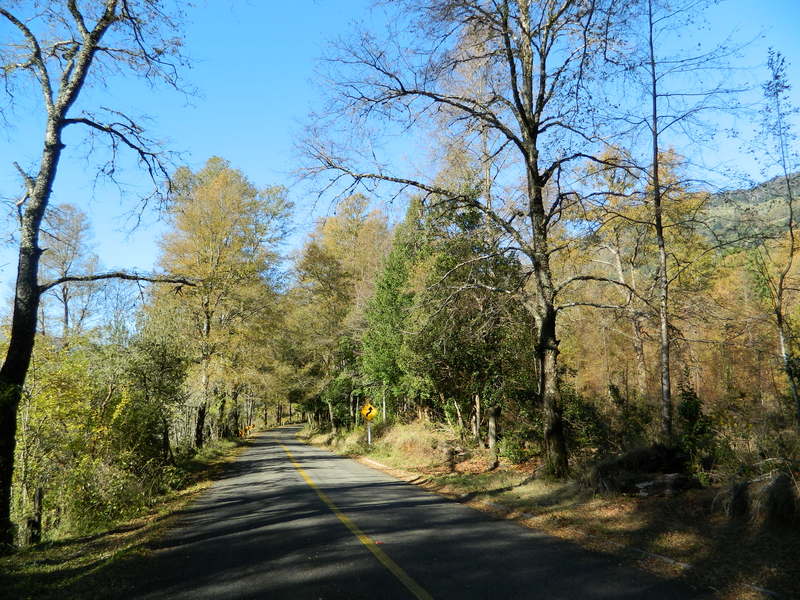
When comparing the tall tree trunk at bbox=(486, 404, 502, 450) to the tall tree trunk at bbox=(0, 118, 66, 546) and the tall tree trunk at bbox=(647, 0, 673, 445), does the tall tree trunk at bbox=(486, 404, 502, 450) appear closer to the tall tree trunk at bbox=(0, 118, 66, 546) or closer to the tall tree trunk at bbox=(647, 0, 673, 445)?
the tall tree trunk at bbox=(647, 0, 673, 445)

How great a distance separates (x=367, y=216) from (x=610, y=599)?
34.7m

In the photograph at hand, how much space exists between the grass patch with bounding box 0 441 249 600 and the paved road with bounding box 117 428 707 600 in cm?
37

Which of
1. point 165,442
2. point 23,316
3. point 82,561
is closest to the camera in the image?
point 82,561

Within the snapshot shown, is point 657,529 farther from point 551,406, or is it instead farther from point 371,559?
point 551,406

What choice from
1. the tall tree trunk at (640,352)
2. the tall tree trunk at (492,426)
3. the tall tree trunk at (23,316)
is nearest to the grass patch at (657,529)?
the tall tree trunk at (492,426)

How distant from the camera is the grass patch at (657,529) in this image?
5.22 m

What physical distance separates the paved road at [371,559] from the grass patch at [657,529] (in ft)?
1.46

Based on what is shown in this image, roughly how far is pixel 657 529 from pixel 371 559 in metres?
4.01

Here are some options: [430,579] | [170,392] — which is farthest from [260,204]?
[430,579]

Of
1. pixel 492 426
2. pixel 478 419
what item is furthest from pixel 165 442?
pixel 492 426

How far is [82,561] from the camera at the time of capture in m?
6.84

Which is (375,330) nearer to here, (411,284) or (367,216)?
(411,284)

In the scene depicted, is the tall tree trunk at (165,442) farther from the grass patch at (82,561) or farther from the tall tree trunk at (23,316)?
the tall tree trunk at (23,316)

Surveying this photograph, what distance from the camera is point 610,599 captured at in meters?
4.76
